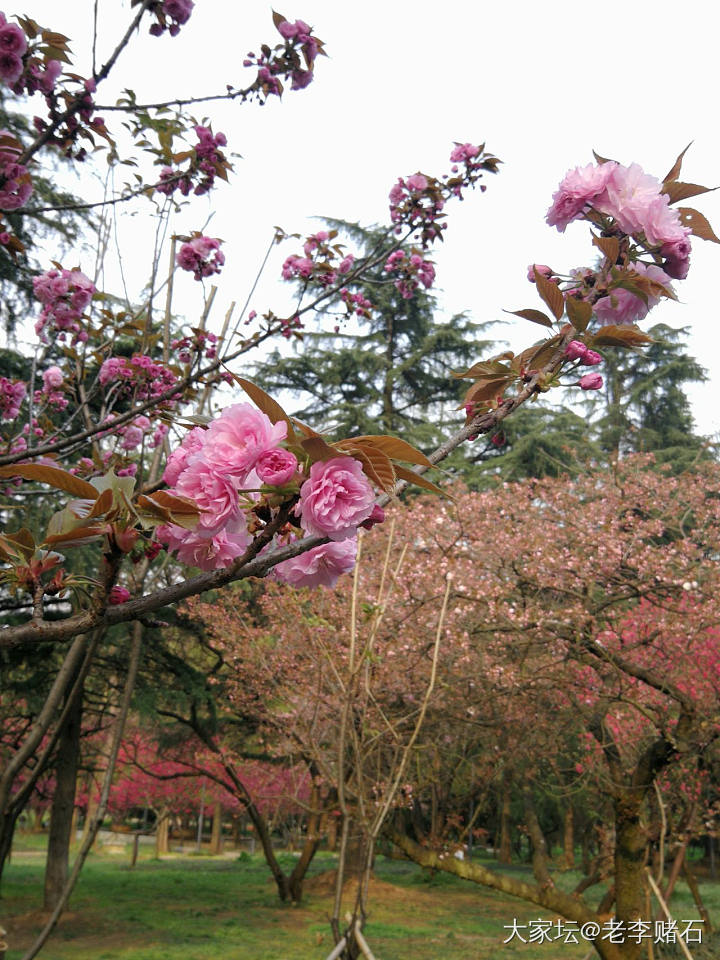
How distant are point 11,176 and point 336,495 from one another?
A: 5.21 ft

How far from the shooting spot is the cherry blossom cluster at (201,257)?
10.9ft

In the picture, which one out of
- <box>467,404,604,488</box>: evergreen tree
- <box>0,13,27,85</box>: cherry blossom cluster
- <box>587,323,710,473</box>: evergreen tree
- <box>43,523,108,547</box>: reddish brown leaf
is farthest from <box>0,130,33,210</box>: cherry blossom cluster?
<box>587,323,710,473</box>: evergreen tree

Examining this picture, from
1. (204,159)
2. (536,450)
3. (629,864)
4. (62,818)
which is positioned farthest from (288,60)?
(536,450)

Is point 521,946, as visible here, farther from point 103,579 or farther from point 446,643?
point 103,579

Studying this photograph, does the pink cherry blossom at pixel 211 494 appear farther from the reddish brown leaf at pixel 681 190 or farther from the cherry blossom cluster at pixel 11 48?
the cherry blossom cluster at pixel 11 48

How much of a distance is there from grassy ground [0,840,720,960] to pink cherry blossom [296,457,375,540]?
4.65 meters

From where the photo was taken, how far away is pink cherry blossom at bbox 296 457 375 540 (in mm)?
838

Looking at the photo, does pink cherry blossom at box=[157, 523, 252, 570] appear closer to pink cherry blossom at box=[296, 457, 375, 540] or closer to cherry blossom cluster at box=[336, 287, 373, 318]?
pink cherry blossom at box=[296, 457, 375, 540]

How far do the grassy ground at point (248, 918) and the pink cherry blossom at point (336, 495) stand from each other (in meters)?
4.65

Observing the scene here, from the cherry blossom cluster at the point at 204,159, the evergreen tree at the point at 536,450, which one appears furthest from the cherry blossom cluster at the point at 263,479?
the evergreen tree at the point at 536,450

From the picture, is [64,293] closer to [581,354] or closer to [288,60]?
[288,60]

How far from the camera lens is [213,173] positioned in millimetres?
2816

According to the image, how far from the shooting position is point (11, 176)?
192 cm

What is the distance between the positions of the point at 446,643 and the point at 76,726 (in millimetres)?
4738
